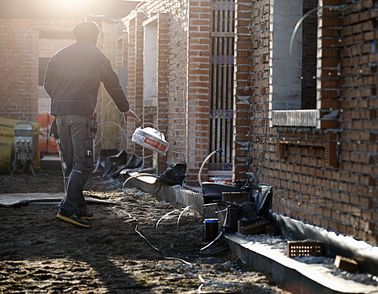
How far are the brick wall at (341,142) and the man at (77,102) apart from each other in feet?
9.21

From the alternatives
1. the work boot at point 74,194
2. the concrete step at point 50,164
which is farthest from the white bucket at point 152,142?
the concrete step at point 50,164

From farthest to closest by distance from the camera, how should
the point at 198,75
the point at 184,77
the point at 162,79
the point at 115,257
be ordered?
the point at 162,79 → the point at 184,77 → the point at 198,75 → the point at 115,257

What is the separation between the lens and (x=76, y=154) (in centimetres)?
991

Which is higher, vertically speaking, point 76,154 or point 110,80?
point 110,80

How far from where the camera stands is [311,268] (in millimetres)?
6125

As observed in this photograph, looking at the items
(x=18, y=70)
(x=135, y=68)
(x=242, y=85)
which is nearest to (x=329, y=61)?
(x=242, y=85)

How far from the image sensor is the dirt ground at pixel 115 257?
6570 millimetres

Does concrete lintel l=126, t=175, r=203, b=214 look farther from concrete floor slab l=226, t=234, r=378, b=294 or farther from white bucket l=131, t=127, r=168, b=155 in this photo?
concrete floor slab l=226, t=234, r=378, b=294

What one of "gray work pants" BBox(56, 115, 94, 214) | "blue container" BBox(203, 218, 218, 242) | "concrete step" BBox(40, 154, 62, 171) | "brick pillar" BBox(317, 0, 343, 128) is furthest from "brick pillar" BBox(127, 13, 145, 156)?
"brick pillar" BBox(317, 0, 343, 128)

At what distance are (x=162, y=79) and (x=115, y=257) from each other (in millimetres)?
7151

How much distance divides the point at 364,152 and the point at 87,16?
15711 mm

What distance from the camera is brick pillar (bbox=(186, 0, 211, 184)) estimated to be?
477 inches

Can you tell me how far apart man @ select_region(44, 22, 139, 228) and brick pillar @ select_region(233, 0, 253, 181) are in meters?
1.76

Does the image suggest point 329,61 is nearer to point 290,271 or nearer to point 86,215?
point 290,271
